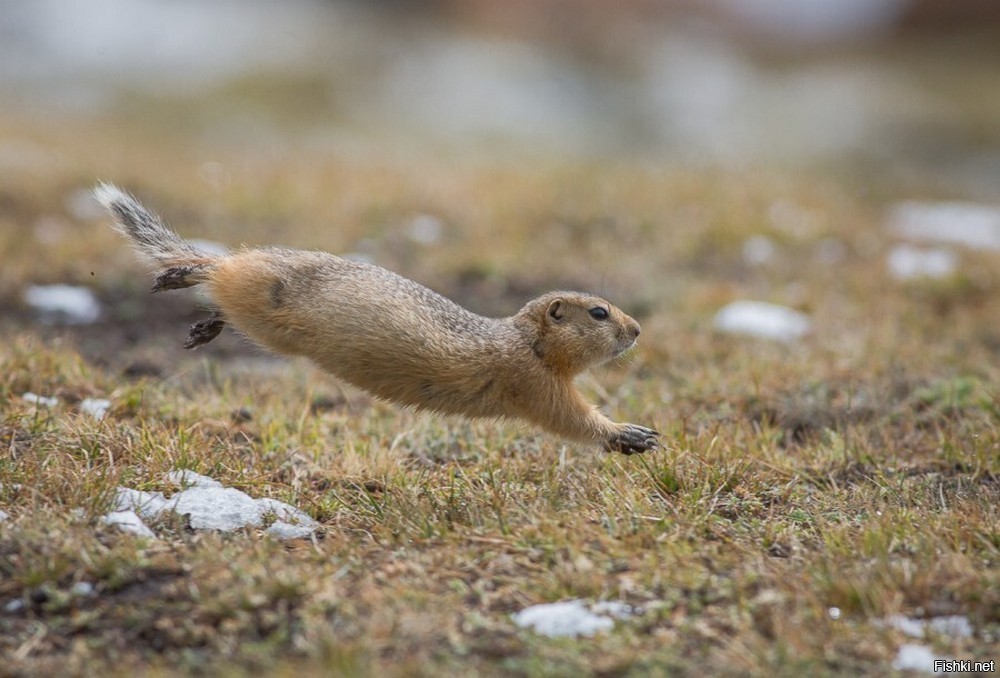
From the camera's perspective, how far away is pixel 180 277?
488 centimetres

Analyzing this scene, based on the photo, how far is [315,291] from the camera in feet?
15.1

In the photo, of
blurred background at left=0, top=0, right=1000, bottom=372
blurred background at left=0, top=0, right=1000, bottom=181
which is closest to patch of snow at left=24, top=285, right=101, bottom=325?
blurred background at left=0, top=0, right=1000, bottom=372

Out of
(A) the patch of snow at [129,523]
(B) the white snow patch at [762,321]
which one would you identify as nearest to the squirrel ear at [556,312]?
(A) the patch of snow at [129,523]

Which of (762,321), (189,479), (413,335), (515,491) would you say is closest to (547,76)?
(762,321)

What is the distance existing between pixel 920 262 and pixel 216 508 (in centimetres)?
689

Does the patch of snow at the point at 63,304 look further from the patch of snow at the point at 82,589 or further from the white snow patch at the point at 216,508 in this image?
the patch of snow at the point at 82,589

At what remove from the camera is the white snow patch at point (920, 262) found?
8.63 m

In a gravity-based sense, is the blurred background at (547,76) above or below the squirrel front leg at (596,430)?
above

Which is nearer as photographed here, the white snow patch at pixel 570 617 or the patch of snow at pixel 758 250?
the white snow patch at pixel 570 617

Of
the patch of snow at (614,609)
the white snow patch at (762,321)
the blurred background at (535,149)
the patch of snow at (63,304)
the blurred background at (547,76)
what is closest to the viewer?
the patch of snow at (614,609)

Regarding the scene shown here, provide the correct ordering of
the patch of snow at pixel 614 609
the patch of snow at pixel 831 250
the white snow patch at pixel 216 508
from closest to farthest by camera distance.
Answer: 1. the patch of snow at pixel 614 609
2. the white snow patch at pixel 216 508
3. the patch of snow at pixel 831 250

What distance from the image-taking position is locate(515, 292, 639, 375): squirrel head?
493 centimetres

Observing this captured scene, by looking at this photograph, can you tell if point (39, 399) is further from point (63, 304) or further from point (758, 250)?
point (758, 250)

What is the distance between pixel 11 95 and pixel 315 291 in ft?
50.8
